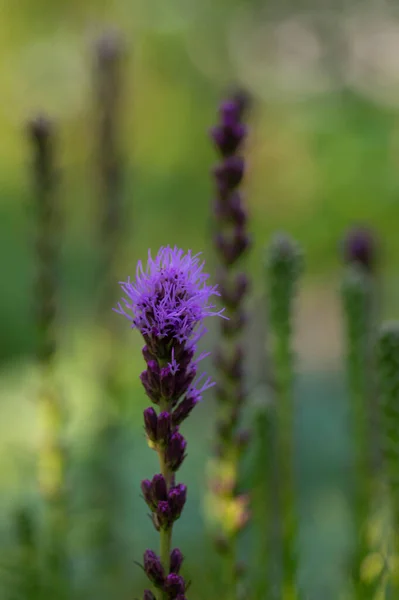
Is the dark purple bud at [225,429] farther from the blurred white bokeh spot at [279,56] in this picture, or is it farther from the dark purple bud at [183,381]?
the blurred white bokeh spot at [279,56]

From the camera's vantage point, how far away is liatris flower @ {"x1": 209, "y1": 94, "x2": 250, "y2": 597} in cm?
109

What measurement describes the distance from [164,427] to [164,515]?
85 mm

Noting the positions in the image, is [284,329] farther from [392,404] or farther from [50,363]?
[50,363]

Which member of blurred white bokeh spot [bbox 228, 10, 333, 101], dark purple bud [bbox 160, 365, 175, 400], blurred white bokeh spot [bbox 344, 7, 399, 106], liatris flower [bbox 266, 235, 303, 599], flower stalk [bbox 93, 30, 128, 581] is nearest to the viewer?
dark purple bud [bbox 160, 365, 175, 400]

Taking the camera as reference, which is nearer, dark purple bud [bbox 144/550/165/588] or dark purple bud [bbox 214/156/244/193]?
dark purple bud [bbox 144/550/165/588]

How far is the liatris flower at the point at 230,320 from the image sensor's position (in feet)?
3.59

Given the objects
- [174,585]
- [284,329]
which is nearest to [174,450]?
[174,585]

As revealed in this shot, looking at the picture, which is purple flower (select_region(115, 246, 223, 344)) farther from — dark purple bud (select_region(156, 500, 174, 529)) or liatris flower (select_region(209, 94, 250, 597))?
liatris flower (select_region(209, 94, 250, 597))

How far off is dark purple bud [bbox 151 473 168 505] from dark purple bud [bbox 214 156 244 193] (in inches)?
18.9

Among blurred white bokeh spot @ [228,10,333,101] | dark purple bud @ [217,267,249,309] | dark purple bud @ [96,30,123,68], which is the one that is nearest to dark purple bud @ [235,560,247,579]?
dark purple bud @ [217,267,249,309]

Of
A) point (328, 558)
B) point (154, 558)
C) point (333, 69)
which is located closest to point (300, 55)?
point (333, 69)

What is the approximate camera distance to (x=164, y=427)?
2.42 feet

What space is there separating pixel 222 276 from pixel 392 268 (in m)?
3.95

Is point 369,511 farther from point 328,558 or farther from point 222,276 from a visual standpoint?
point 328,558
